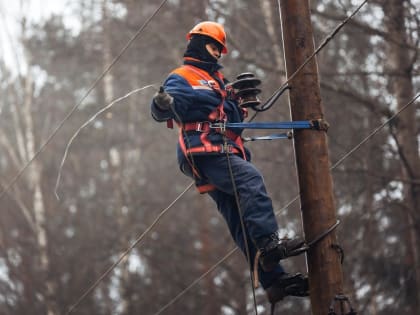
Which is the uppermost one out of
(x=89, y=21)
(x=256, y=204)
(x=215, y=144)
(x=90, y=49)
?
(x=89, y=21)

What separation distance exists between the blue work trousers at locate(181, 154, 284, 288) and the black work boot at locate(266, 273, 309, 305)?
44mm

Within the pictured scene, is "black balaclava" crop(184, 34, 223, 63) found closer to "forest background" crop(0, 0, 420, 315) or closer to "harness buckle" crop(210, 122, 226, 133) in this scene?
"harness buckle" crop(210, 122, 226, 133)

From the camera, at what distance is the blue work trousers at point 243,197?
4559 mm

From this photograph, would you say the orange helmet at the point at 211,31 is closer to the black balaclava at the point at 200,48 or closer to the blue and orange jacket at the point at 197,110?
the black balaclava at the point at 200,48

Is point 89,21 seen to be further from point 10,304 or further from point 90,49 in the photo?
point 10,304

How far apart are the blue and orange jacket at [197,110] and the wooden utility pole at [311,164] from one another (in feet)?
1.59

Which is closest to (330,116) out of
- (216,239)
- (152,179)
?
(216,239)

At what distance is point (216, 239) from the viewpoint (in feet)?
56.2

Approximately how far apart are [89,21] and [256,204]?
16.4 metres

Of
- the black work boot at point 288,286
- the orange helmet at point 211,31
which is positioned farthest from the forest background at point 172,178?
the black work boot at point 288,286

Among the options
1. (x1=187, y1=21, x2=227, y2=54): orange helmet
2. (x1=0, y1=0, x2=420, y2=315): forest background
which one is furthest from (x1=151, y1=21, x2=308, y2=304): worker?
(x1=0, y1=0, x2=420, y2=315): forest background

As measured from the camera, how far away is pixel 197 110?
16.2 feet

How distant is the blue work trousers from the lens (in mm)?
4559

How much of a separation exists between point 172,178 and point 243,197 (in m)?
15.3
